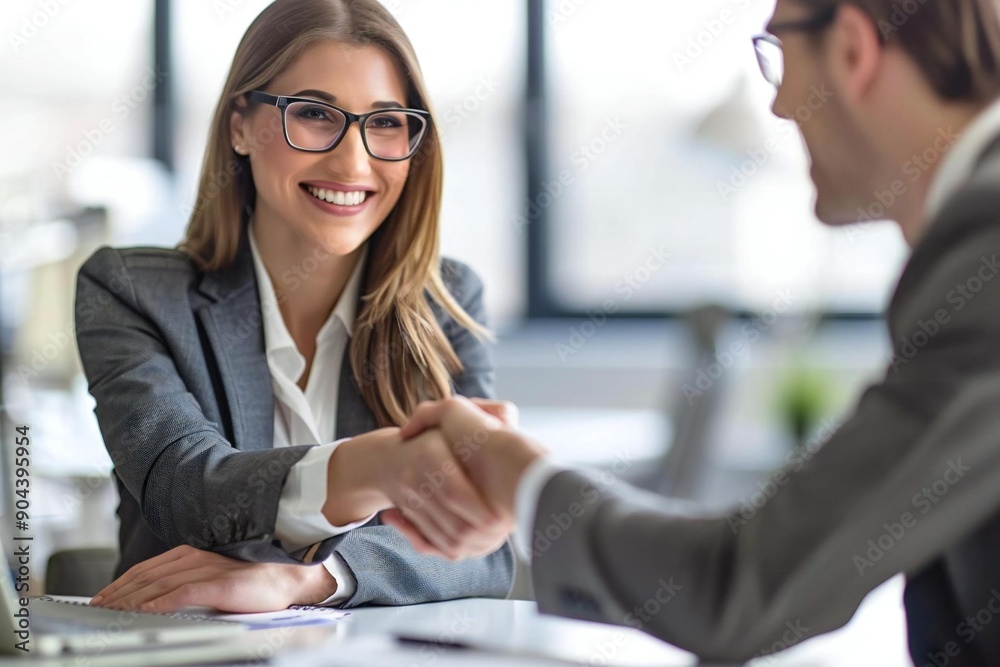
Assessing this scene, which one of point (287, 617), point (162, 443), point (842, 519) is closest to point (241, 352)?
point (162, 443)

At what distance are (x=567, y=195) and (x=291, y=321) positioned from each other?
350cm

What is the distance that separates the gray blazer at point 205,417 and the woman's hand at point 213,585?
0.08 feet

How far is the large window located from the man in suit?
11.9 ft

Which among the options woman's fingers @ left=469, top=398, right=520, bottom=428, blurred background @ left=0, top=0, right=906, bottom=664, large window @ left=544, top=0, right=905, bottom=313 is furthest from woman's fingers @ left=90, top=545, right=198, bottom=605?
large window @ left=544, top=0, right=905, bottom=313

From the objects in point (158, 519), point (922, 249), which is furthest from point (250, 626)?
point (922, 249)

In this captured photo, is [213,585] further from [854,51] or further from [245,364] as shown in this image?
[854,51]

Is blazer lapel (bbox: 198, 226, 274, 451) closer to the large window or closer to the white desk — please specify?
the white desk

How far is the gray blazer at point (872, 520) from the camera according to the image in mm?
818

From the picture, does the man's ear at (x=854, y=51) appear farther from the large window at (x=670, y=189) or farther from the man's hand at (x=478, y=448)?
the large window at (x=670, y=189)

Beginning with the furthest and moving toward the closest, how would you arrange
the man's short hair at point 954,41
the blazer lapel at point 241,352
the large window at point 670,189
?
the large window at point 670,189, the blazer lapel at point 241,352, the man's short hair at point 954,41

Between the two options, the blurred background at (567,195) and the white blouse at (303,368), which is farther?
the blurred background at (567,195)

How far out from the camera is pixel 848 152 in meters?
1.09

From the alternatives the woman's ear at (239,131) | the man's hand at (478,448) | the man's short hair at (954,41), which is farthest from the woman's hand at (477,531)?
the woman's ear at (239,131)

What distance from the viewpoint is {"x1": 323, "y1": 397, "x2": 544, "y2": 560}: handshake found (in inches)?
44.8
